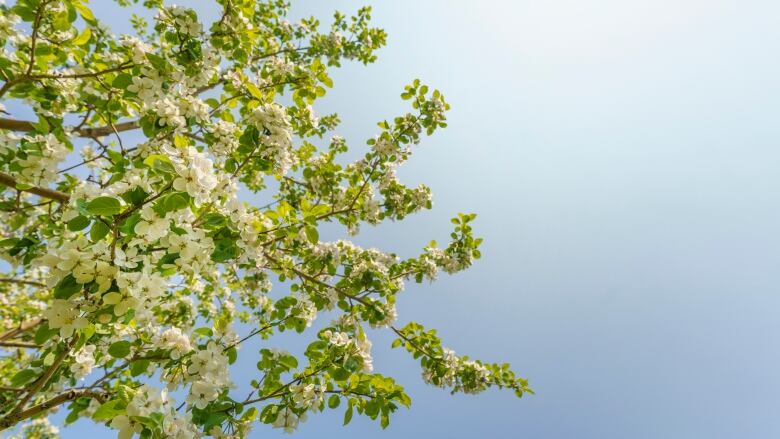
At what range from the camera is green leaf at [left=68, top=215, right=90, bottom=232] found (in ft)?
6.07

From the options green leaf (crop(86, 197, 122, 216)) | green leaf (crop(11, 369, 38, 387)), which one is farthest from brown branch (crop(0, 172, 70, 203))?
green leaf (crop(86, 197, 122, 216))

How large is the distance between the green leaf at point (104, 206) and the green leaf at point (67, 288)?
1.71 feet

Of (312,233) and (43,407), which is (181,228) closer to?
(312,233)

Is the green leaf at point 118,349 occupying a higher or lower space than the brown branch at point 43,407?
higher

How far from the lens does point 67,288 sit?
76.7 inches

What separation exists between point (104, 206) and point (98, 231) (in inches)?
7.3

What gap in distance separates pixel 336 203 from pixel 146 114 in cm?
368

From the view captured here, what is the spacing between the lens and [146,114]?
3.61m

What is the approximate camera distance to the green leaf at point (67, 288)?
1.94 meters

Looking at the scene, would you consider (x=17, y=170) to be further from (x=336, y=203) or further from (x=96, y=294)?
(x=336, y=203)

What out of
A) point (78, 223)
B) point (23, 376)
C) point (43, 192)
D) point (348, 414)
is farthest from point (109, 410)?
point (43, 192)

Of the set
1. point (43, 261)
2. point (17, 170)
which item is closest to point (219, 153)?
point (17, 170)

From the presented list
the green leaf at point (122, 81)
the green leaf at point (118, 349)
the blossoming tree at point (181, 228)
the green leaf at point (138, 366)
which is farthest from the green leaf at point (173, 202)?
the green leaf at point (122, 81)

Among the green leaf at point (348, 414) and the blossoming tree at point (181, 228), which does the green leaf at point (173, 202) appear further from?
the green leaf at point (348, 414)
